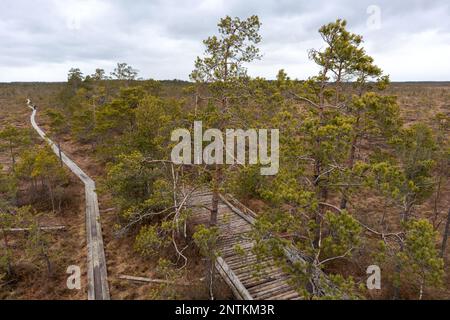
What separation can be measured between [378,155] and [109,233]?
16190 millimetres

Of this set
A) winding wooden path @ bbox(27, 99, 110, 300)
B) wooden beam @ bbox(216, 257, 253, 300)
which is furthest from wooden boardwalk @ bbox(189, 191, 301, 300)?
winding wooden path @ bbox(27, 99, 110, 300)

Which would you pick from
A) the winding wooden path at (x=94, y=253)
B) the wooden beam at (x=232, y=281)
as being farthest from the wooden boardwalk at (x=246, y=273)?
the winding wooden path at (x=94, y=253)

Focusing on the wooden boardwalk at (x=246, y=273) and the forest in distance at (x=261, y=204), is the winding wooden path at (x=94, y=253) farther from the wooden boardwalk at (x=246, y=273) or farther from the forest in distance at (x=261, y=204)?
the wooden boardwalk at (x=246, y=273)

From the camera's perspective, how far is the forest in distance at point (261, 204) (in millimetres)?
7406

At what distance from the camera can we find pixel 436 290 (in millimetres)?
12586

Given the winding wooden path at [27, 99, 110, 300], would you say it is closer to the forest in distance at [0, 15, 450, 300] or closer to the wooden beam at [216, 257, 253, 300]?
the forest in distance at [0, 15, 450, 300]

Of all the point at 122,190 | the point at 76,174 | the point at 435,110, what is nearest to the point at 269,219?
the point at 122,190

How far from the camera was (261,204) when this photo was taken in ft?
70.5

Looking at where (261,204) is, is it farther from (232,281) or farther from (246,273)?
(232,281)

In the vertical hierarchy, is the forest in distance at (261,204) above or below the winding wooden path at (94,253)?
above

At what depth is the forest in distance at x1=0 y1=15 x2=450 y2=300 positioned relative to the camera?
7406mm

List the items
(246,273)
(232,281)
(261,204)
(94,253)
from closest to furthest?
(232,281) → (246,273) → (94,253) → (261,204)

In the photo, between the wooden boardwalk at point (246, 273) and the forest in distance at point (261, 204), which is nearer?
the forest in distance at point (261, 204)

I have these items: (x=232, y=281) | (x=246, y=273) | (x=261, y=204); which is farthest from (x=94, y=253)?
(x=261, y=204)
